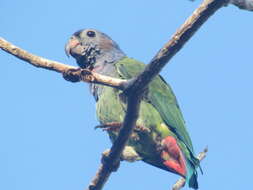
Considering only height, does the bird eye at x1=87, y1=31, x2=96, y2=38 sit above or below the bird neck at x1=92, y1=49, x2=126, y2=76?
above

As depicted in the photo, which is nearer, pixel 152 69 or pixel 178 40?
pixel 178 40

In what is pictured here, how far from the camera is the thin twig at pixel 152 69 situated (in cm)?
359

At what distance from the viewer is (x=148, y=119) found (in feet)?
18.3

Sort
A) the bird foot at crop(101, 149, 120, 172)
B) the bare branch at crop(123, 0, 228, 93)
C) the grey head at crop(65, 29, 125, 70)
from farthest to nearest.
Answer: the grey head at crop(65, 29, 125, 70) → the bird foot at crop(101, 149, 120, 172) → the bare branch at crop(123, 0, 228, 93)

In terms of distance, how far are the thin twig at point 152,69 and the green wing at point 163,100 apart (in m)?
1.33

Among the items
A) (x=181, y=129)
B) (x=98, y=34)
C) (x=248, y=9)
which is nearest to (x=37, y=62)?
(x=248, y=9)

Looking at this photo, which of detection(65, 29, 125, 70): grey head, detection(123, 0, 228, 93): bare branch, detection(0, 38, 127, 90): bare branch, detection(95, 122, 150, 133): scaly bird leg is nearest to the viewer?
detection(123, 0, 228, 93): bare branch

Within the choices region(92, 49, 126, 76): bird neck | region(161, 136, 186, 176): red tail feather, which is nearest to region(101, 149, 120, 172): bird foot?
region(161, 136, 186, 176): red tail feather

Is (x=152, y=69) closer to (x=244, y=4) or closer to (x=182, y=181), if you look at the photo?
(x=244, y=4)

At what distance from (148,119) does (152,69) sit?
1.72 m

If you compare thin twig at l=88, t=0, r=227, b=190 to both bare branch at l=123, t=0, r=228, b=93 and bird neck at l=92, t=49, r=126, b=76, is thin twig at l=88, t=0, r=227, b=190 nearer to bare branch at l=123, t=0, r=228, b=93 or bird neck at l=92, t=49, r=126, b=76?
bare branch at l=123, t=0, r=228, b=93

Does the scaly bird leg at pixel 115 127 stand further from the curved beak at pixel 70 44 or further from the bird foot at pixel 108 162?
the curved beak at pixel 70 44

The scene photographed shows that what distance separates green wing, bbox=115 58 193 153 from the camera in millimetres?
5727

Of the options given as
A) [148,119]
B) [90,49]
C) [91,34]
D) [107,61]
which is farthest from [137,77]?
[91,34]
